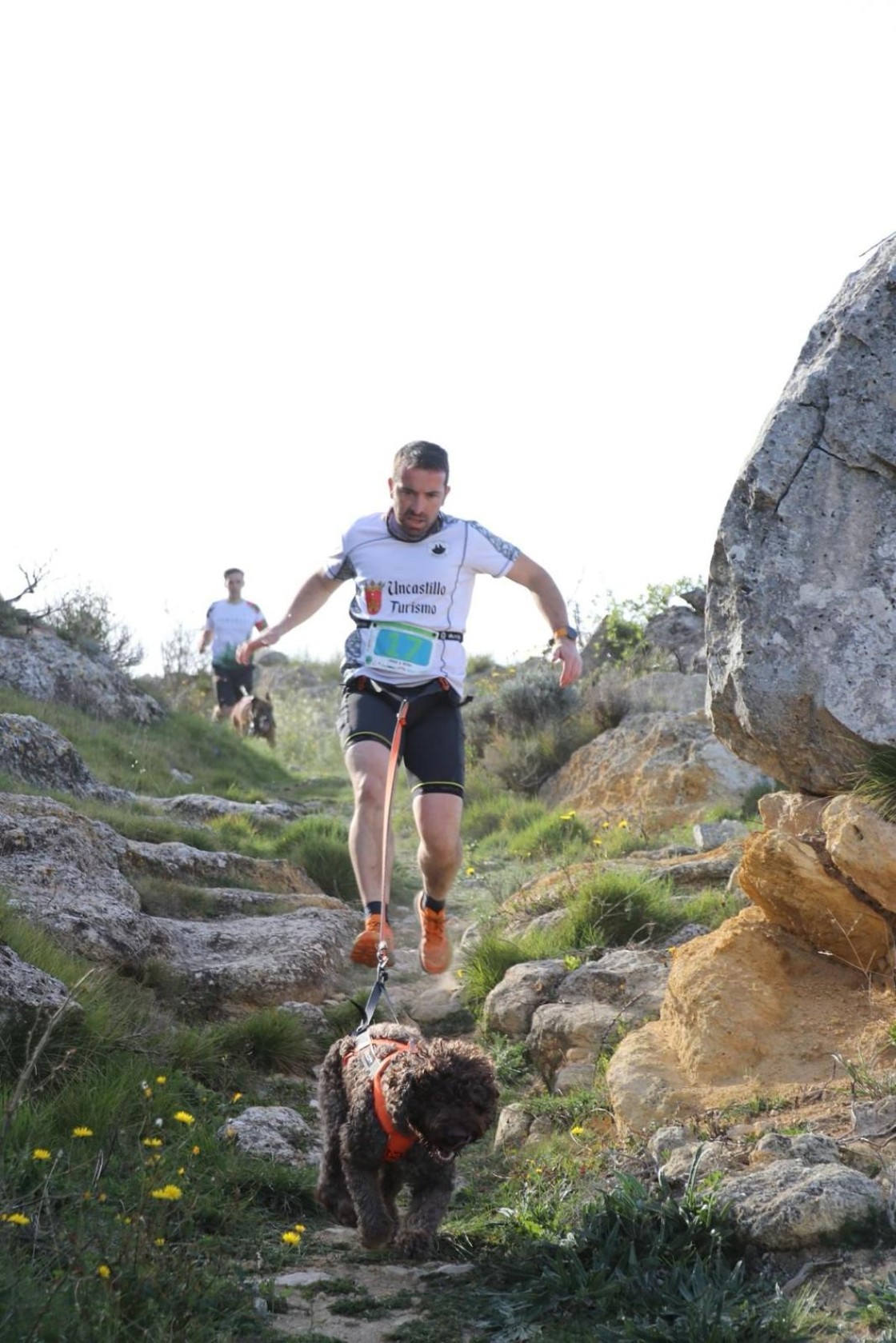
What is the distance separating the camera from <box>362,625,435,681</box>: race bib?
581 centimetres

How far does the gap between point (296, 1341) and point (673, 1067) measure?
78.8 inches

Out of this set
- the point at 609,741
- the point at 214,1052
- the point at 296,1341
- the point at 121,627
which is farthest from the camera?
the point at 121,627

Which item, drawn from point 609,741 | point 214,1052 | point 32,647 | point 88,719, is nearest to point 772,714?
point 214,1052

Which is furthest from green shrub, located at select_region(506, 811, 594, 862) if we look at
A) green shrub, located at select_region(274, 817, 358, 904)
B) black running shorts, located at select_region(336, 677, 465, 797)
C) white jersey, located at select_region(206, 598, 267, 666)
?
white jersey, located at select_region(206, 598, 267, 666)

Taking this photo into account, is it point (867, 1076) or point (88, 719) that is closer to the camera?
point (867, 1076)

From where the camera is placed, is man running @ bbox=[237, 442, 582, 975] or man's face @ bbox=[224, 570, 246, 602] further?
man's face @ bbox=[224, 570, 246, 602]

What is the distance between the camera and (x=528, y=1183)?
4.51 meters

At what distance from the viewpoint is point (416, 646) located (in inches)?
229

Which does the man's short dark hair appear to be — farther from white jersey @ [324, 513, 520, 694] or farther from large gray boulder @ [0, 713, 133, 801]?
large gray boulder @ [0, 713, 133, 801]

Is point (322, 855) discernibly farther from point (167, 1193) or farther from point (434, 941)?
point (167, 1193)

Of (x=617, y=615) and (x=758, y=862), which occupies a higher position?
(x=617, y=615)

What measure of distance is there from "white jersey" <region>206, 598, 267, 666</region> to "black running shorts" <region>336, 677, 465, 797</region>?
9214 millimetres

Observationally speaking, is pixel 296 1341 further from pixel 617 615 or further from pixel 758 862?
pixel 617 615

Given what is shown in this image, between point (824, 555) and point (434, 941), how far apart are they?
8.19ft
